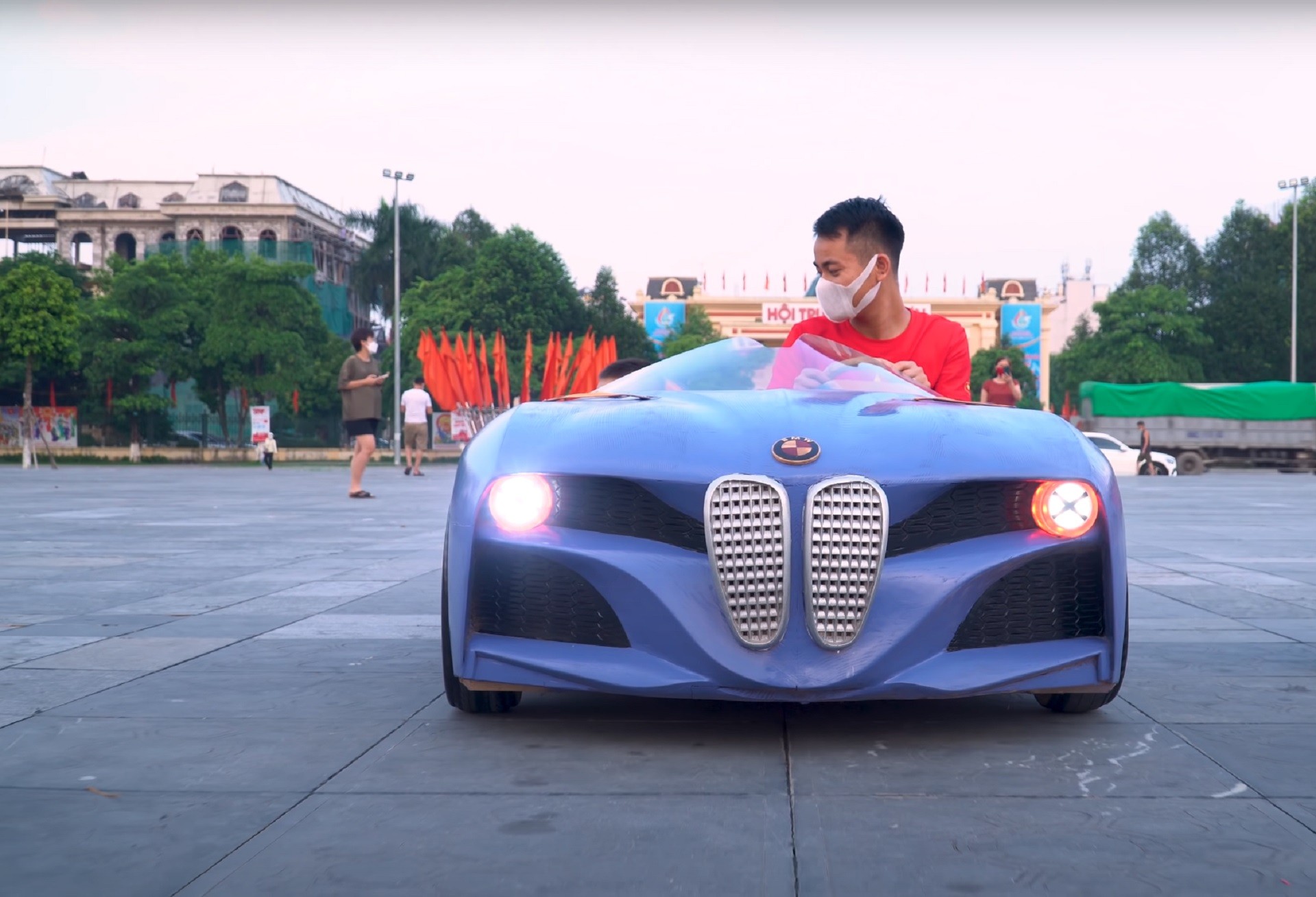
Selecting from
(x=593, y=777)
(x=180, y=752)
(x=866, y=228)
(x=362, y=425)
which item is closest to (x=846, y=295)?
(x=866, y=228)

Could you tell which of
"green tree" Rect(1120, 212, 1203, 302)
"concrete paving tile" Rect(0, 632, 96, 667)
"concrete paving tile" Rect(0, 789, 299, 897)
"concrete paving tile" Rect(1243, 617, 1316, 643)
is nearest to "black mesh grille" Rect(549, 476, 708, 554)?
"concrete paving tile" Rect(0, 789, 299, 897)

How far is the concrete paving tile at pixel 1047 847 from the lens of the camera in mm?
2295

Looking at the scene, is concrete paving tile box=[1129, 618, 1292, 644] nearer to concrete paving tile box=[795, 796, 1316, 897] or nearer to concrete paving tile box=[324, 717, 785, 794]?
concrete paving tile box=[324, 717, 785, 794]

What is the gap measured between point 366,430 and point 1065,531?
12755 millimetres

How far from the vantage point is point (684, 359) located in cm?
441

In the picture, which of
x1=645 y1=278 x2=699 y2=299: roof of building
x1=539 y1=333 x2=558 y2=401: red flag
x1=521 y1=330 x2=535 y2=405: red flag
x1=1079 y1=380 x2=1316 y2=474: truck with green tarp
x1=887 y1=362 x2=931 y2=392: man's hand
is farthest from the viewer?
x1=645 y1=278 x2=699 y2=299: roof of building

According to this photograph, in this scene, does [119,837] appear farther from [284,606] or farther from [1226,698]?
[284,606]

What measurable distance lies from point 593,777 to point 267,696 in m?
1.37

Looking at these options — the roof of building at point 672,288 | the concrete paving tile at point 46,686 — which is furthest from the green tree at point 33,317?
the roof of building at point 672,288

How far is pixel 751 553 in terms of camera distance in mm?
3229

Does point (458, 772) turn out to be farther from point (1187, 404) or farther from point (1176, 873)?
point (1187, 404)

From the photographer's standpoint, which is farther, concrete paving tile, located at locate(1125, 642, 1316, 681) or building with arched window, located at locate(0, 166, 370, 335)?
building with arched window, located at locate(0, 166, 370, 335)

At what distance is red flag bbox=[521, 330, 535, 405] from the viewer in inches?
1796

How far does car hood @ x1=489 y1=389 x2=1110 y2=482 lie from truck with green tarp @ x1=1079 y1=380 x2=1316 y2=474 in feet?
116
